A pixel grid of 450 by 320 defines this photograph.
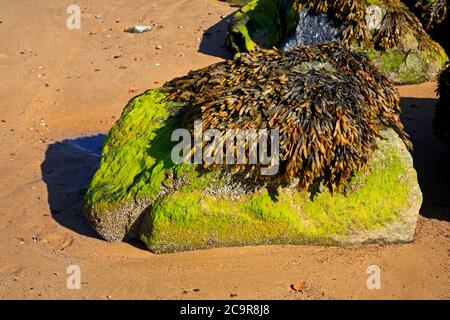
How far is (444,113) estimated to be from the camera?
9430 millimetres

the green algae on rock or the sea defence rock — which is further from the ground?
the sea defence rock

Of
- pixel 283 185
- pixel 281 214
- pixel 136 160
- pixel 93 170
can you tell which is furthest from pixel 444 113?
pixel 93 170

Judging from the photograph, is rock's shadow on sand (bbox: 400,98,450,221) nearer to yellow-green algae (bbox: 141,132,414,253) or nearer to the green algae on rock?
yellow-green algae (bbox: 141,132,414,253)

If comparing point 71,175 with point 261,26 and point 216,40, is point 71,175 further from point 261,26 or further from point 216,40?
point 216,40

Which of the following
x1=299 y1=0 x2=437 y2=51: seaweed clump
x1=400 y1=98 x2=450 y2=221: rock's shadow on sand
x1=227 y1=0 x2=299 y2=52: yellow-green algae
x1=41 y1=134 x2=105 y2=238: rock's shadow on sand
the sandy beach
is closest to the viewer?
the sandy beach

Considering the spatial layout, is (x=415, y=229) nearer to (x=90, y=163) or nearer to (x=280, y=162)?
(x=280, y=162)

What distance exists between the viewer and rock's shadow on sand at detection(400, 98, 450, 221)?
9.16 m

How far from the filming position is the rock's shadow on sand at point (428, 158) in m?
9.16

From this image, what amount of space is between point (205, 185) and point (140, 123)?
4.47 feet

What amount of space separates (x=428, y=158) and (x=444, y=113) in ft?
2.88

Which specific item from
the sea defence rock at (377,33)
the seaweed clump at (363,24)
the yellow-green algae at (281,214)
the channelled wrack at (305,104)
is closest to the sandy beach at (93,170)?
the yellow-green algae at (281,214)

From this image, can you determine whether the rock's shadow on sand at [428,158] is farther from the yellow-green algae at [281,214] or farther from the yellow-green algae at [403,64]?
the yellow-green algae at [281,214]

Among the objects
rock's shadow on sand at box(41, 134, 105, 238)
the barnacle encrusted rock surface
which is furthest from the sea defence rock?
the barnacle encrusted rock surface

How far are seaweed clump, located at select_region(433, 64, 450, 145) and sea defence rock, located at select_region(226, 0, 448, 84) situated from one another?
8.53 feet
